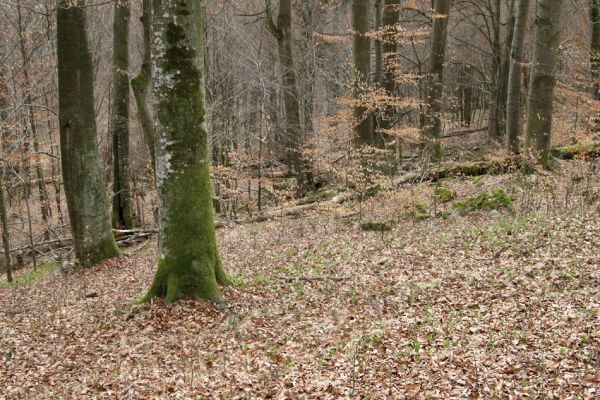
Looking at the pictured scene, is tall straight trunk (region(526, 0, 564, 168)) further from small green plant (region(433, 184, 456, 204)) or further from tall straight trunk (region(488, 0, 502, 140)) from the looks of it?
tall straight trunk (region(488, 0, 502, 140))

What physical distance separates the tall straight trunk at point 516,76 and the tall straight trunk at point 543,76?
91.2 inches

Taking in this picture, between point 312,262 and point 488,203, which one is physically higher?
point 488,203

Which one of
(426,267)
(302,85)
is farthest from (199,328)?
(302,85)

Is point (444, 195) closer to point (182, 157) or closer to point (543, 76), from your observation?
point (543, 76)

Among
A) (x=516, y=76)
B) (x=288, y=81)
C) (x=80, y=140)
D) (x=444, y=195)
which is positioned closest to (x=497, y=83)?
(x=516, y=76)

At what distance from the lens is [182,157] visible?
729 cm

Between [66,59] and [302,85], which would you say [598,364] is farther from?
[302,85]

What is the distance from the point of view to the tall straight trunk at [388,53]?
15.4 metres

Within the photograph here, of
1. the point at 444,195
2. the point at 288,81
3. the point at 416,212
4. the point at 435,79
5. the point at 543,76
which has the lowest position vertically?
the point at 416,212

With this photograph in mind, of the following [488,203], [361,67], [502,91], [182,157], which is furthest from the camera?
[502,91]

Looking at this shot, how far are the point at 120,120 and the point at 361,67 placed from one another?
8.01 meters

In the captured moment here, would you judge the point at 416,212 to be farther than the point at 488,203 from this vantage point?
Yes

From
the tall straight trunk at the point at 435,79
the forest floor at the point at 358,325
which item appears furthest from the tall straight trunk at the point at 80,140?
the tall straight trunk at the point at 435,79

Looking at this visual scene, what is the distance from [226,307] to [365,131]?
27.8 ft
